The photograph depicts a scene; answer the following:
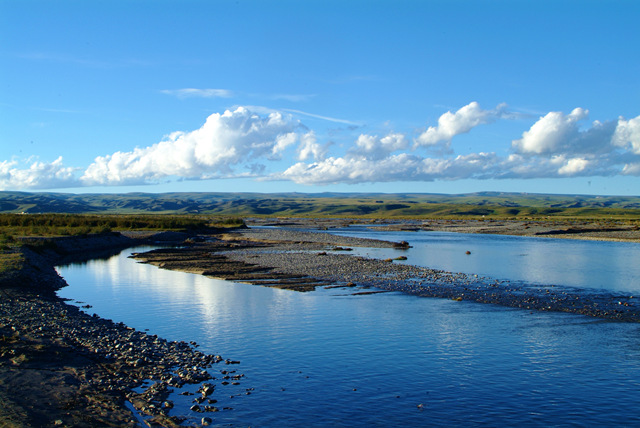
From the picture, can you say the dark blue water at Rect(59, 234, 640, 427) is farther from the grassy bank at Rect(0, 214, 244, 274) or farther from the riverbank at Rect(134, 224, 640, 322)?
the grassy bank at Rect(0, 214, 244, 274)

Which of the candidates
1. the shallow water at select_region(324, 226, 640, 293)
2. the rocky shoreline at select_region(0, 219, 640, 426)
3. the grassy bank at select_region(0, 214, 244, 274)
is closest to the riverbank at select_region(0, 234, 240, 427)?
the rocky shoreline at select_region(0, 219, 640, 426)

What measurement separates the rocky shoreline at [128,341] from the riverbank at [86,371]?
0.09ft

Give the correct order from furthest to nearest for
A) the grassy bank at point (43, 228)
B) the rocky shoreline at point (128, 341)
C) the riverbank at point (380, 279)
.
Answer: the grassy bank at point (43, 228) → the riverbank at point (380, 279) → the rocky shoreline at point (128, 341)

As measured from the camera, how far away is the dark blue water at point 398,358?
47.4 ft

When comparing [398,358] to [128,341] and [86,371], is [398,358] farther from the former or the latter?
[86,371]

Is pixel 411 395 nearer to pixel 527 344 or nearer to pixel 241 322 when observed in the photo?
pixel 527 344

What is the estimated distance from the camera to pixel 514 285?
3578cm

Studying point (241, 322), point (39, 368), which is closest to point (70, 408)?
point (39, 368)

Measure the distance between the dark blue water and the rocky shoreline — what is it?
1275mm

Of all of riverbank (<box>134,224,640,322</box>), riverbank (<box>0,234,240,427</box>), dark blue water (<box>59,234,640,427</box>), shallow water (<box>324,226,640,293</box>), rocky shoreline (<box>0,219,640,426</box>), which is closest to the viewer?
riverbank (<box>0,234,240,427</box>)

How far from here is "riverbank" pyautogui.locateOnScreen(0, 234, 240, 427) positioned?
43.7 ft

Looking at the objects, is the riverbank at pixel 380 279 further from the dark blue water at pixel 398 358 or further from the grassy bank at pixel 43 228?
the grassy bank at pixel 43 228

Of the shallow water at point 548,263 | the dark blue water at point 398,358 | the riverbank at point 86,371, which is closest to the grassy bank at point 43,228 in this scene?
the dark blue water at point 398,358

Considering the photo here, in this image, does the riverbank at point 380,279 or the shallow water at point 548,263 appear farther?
the shallow water at point 548,263
